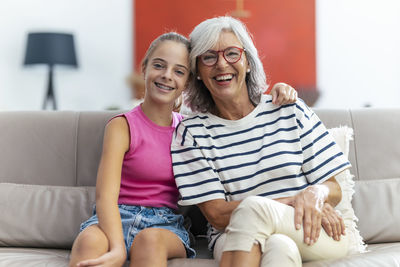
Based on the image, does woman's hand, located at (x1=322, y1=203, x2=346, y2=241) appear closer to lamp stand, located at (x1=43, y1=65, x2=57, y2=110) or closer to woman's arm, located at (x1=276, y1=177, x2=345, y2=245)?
woman's arm, located at (x1=276, y1=177, x2=345, y2=245)

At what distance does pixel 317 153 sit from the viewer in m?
1.55

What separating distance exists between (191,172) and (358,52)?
294 centimetres

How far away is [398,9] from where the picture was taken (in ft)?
13.3

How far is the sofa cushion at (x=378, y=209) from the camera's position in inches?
70.1

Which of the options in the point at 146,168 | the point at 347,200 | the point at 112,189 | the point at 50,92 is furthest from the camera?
the point at 50,92

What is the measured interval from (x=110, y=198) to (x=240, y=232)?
1.52 ft

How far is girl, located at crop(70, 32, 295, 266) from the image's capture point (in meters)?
1.49

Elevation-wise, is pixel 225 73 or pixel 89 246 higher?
pixel 225 73

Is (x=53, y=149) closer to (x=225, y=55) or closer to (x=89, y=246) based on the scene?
(x=89, y=246)

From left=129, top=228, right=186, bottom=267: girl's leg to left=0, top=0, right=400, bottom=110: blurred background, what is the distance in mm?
2744

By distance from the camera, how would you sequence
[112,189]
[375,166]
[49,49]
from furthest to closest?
[49,49], [375,166], [112,189]

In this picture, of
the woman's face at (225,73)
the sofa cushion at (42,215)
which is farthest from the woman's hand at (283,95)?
the sofa cushion at (42,215)

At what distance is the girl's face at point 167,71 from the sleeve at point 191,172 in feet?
0.44

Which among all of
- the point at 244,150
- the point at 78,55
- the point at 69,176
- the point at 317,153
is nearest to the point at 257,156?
the point at 244,150
